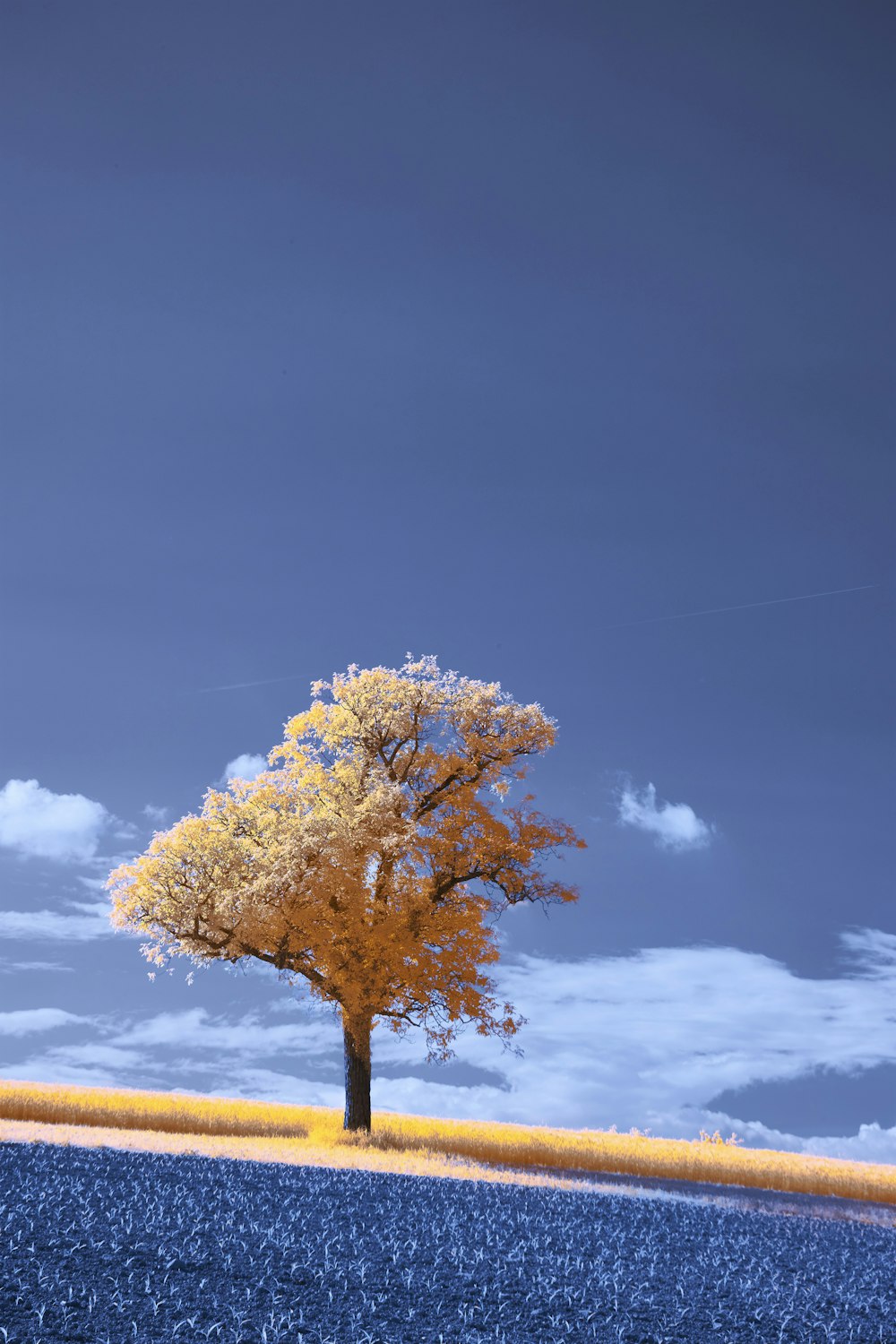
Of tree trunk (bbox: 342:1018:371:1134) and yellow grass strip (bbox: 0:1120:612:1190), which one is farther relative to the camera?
tree trunk (bbox: 342:1018:371:1134)

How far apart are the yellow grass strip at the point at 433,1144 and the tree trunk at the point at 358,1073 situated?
56 cm

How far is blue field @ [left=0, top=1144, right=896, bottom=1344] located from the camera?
29.8 ft

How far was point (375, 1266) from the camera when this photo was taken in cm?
1100

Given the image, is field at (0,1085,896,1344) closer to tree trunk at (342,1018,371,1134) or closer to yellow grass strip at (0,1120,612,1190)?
yellow grass strip at (0,1120,612,1190)

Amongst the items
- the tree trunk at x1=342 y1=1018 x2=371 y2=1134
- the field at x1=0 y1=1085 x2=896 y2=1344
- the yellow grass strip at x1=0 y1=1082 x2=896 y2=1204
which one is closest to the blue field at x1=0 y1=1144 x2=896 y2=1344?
the field at x1=0 y1=1085 x2=896 y2=1344

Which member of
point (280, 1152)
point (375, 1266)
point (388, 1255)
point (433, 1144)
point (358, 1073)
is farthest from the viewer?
point (358, 1073)

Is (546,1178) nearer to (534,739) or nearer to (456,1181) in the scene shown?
(456,1181)

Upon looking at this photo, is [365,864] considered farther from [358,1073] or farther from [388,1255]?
[388,1255]

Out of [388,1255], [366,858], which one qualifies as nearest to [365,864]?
[366,858]

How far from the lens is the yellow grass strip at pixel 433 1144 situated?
24500 mm

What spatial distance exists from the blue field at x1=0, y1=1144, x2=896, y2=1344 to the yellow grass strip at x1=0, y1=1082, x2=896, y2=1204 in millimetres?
A: 5904

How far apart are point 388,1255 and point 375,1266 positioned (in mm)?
590

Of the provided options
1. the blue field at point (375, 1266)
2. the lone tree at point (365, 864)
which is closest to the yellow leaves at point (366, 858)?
the lone tree at point (365, 864)

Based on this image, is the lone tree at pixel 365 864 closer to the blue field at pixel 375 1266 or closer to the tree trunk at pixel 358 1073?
the tree trunk at pixel 358 1073
